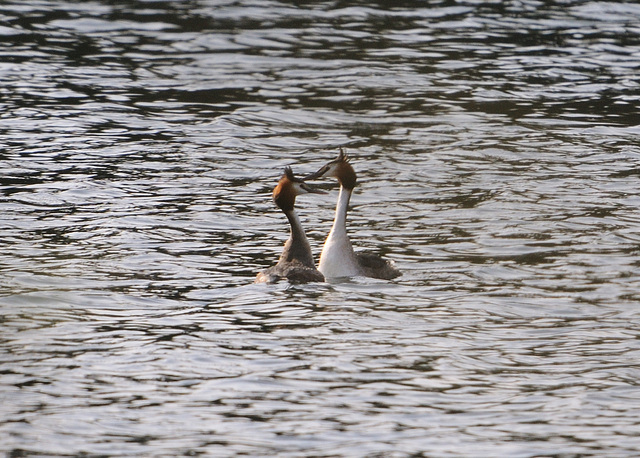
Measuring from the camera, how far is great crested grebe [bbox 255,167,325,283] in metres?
11.6

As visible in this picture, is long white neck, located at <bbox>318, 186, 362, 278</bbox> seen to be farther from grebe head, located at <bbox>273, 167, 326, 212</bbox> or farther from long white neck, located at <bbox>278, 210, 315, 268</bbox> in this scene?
grebe head, located at <bbox>273, 167, 326, 212</bbox>

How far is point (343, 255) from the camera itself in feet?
39.8

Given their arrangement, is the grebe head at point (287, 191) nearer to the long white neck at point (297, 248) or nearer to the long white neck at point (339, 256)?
the long white neck at point (297, 248)

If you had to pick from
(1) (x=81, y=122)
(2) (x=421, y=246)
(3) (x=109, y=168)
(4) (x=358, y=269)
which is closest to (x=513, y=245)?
(2) (x=421, y=246)

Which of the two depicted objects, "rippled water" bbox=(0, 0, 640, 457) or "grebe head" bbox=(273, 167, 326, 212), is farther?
"grebe head" bbox=(273, 167, 326, 212)

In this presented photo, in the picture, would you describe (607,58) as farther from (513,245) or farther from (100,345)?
(100,345)

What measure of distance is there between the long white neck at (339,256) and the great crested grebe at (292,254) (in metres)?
0.20

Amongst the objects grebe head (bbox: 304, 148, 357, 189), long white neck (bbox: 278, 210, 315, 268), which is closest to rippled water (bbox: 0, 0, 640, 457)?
long white neck (bbox: 278, 210, 315, 268)

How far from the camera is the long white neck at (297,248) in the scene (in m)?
12.0

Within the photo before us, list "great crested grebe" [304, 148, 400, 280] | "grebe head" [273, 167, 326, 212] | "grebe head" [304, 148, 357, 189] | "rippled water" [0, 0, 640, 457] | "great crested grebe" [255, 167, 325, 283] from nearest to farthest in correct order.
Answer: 1. "rippled water" [0, 0, 640, 457]
2. "great crested grebe" [255, 167, 325, 283]
3. "great crested grebe" [304, 148, 400, 280]
4. "grebe head" [273, 167, 326, 212]
5. "grebe head" [304, 148, 357, 189]

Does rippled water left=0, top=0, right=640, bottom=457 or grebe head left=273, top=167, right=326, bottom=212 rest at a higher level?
grebe head left=273, top=167, right=326, bottom=212

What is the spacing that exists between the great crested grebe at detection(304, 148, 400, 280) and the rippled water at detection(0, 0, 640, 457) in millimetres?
188

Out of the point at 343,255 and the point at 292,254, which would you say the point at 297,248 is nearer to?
the point at 292,254

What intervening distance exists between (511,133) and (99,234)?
24.8ft
